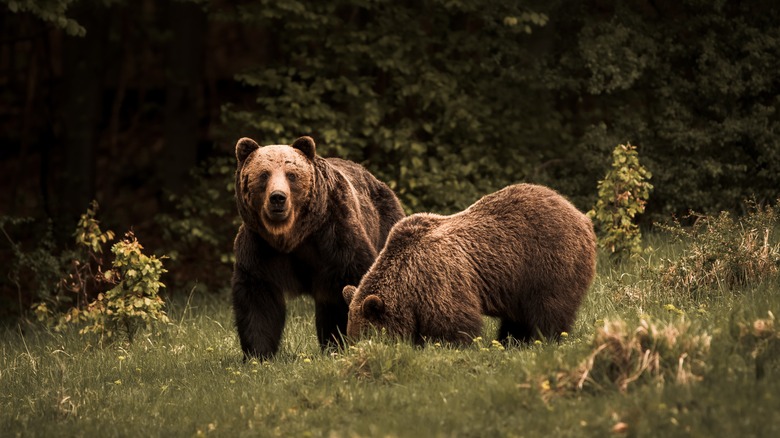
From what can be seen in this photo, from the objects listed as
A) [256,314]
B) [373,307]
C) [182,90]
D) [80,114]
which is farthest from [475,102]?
[373,307]

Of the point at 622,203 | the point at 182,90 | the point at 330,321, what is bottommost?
the point at 330,321

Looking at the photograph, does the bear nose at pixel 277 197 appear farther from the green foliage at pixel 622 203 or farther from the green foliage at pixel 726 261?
the green foliage at pixel 622 203

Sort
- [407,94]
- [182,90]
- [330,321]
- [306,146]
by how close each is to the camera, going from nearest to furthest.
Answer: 1. [306,146]
2. [330,321]
3. [407,94]
4. [182,90]

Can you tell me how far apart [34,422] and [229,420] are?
1615 mm

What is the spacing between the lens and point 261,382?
307 inches

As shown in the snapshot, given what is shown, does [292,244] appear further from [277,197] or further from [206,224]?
[206,224]

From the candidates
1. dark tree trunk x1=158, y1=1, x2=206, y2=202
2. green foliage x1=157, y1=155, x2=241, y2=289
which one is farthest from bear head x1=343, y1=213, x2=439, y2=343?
dark tree trunk x1=158, y1=1, x2=206, y2=202

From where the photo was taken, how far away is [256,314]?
875cm

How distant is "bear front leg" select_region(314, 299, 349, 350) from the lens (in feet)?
29.4

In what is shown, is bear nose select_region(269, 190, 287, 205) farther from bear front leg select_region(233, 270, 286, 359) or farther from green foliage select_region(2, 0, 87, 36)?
green foliage select_region(2, 0, 87, 36)

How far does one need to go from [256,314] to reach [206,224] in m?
7.66

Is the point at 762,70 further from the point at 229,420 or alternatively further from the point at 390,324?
the point at 229,420

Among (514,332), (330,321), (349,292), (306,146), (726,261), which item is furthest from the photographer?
(726,261)

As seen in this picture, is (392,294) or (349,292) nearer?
(392,294)
